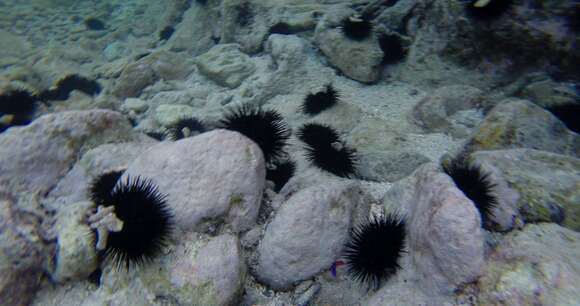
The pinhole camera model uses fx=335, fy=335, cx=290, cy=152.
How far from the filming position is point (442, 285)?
115 inches

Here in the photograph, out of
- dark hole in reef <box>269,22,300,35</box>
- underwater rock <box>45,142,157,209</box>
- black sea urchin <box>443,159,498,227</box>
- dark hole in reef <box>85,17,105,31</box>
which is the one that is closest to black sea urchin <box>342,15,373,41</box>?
dark hole in reef <box>269,22,300,35</box>

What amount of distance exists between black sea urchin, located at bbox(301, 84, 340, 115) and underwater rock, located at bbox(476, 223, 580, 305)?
12.4 feet

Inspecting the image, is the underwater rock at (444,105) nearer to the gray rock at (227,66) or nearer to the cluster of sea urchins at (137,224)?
the gray rock at (227,66)

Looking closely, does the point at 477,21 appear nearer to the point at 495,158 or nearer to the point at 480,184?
the point at 495,158

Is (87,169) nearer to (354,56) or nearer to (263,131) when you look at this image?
(263,131)

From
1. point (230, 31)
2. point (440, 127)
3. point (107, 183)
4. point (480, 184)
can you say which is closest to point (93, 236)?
point (107, 183)

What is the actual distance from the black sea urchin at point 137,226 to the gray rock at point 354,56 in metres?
5.11

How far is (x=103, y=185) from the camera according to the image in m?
4.00

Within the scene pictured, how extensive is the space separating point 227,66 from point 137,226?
6.16 metres

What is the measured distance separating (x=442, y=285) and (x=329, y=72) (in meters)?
5.56

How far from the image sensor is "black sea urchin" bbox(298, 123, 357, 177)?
4.52 meters

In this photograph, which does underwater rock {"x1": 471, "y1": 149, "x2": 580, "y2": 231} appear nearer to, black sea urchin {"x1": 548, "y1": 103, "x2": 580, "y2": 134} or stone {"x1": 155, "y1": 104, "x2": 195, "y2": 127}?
black sea urchin {"x1": 548, "y1": 103, "x2": 580, "y2": 134}

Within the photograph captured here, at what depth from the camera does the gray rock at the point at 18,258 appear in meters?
3.15

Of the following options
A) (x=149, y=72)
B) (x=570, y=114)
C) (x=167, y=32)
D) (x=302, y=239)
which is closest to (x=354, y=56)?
(x=570, y=114)
